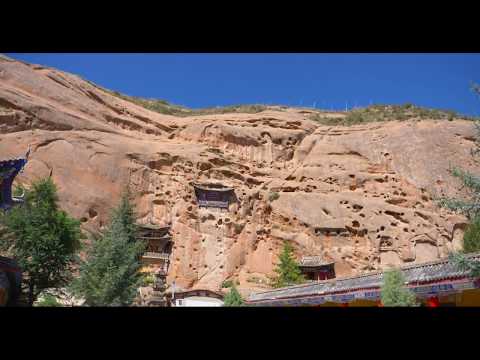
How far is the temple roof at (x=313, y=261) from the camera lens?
25.1 meters

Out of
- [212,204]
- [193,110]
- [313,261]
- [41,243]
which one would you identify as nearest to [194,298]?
[313,261]

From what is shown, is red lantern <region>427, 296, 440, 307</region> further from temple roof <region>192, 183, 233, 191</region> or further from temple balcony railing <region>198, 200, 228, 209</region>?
temple roof <region>192, 183, 233, 191</region>

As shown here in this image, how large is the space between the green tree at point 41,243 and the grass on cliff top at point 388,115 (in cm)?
2453

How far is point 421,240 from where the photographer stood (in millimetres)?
26547

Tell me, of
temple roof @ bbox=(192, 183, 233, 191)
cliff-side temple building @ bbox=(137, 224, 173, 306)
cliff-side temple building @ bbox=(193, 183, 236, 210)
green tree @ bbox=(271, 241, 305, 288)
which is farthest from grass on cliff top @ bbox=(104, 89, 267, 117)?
green tree @ bbox=(271, 241, 305, 288)

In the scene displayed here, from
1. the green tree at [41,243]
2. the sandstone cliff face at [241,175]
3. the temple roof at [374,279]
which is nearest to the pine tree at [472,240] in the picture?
the sandstone cliff face at [241,175]

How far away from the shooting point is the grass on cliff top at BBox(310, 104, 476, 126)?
35312 millimetres

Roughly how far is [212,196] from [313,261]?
24.1ft

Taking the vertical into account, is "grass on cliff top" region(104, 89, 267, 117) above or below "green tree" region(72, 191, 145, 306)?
above

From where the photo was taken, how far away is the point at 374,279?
12.8 m

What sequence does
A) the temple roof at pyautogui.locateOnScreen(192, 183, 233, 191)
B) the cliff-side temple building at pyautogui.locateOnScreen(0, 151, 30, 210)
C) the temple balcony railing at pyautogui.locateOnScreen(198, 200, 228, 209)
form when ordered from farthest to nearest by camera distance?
the temple roof at pyautogui.locateOnScreen(192, 183, 233, 191) < the temple balcony railing at pyautogui.locateOnScreen(198, 200, 228, 209) < the cliff-side temple building at pyautogui.locateOnScreen(0, 151, 30, 210)

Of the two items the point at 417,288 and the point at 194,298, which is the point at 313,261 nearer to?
the point at 194,298
